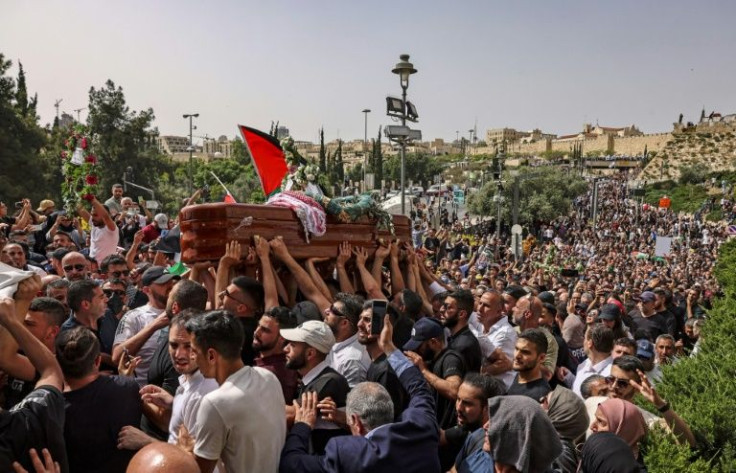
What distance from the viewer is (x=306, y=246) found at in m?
5.95

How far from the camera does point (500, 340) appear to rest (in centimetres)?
563

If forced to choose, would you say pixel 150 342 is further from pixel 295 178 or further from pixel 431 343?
pixel 295 178

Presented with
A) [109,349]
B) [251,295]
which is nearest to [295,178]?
[251,295]

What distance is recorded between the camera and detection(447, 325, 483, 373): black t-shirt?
4.73 metres

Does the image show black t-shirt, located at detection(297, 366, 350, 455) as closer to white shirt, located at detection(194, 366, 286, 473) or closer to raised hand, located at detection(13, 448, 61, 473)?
white shirt, located at detection(194, 366, 286, 473)

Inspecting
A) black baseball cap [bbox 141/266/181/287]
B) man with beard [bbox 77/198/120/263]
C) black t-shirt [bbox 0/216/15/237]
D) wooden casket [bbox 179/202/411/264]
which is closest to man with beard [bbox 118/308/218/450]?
black baseball cap [bbox 141/266/181/287]

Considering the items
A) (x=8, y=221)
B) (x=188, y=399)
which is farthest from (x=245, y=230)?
(x=8, y=221)

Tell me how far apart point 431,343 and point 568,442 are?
134 centimetres

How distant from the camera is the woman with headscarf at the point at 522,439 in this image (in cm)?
287

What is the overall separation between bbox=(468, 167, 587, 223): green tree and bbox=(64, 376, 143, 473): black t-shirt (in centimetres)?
4745

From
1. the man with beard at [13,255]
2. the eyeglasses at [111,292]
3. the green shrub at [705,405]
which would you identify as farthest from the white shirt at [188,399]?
the man with beard at [13,255]

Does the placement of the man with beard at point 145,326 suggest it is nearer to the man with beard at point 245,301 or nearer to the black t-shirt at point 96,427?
the man with beard at point 245,301

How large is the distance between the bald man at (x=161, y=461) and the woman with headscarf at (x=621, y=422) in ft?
7.49

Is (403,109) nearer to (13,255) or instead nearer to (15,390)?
(13,255)
